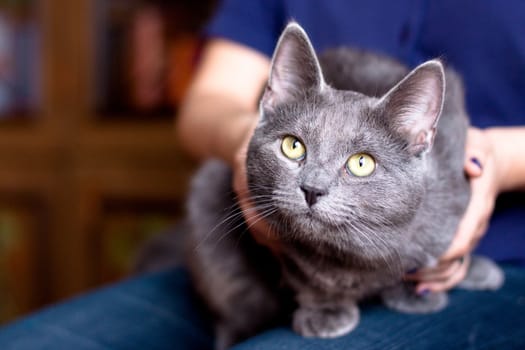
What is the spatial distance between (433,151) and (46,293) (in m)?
2.11

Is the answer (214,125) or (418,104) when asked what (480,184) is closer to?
(418,104)

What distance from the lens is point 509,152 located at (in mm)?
1053

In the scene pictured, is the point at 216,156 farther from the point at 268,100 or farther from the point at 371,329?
the point at 371,329

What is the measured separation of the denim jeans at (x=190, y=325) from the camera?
942 mm

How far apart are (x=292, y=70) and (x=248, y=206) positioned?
0.76 ft

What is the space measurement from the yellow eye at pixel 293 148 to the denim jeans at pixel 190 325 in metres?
0.29

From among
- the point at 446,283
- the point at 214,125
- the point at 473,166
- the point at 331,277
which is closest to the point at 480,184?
the point at 473,166

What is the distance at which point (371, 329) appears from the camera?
0.97 m

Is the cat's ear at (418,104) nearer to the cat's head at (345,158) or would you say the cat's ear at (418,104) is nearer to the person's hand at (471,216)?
the cat's head at (345,158)

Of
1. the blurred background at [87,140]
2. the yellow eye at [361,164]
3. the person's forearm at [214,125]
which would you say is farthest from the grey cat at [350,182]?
the blurred background at [87,140]

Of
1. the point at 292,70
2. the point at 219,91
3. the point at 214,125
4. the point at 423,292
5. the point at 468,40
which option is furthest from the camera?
the point at 219,91

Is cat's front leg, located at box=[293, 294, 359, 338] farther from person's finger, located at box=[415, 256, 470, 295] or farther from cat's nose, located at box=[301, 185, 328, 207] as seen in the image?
cat's nose, located at box=[301, 185, 328, 207]

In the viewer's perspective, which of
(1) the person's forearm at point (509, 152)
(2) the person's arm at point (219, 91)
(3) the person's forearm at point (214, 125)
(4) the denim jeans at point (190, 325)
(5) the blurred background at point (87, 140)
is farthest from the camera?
(5) the blurred background at point (87, 140)

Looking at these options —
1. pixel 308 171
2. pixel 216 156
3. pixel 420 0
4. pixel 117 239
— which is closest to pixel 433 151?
pixel 308 171
